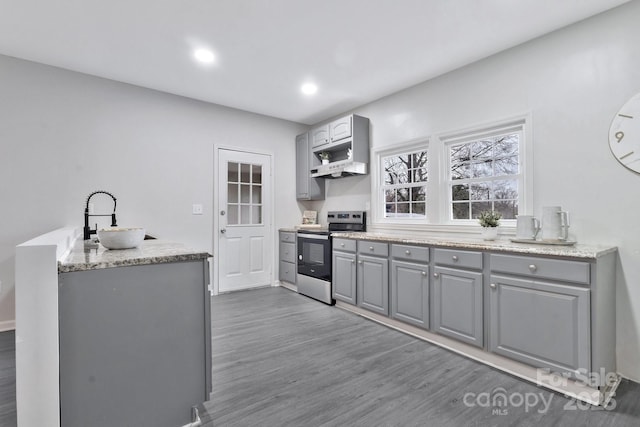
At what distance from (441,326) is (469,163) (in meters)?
1.71

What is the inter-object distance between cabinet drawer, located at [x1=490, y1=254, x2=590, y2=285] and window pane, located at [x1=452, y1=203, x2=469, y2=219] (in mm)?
1022

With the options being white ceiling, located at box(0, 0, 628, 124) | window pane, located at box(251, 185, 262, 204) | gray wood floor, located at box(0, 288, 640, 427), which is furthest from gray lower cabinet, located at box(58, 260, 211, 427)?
window pane, located at box(251, 185, 262, 204)

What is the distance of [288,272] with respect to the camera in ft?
15.3

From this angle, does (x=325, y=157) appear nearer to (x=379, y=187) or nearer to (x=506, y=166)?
(x=379, y=187)

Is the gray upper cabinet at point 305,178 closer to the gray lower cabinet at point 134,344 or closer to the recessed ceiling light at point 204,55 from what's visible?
the recessed ceiling light at point 204,55

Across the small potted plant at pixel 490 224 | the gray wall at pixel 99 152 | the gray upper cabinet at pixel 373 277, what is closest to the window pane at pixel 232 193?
the gray wall at pixel 99 152

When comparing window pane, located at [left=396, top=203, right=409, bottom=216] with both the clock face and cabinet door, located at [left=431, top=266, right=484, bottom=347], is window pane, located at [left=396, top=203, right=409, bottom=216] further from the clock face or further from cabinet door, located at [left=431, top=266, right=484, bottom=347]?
the clock face

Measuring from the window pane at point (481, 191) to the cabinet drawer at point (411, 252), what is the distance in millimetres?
917

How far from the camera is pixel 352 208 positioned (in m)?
4.44

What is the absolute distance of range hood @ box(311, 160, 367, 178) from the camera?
4.05 meters

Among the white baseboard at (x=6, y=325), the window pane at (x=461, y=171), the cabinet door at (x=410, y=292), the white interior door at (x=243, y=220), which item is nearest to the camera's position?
the cabinet door at (x=410, y=292)

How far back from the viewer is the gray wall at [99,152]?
3008mm

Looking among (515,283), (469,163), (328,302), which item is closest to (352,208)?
(328,302)

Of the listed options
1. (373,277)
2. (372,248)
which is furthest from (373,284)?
(372,248)
